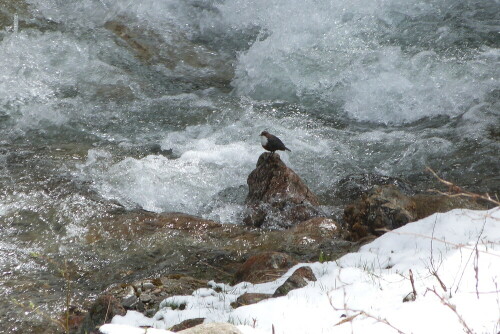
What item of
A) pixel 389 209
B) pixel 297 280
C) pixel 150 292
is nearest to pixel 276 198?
pixel 389 209

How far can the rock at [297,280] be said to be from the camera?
3.51 m

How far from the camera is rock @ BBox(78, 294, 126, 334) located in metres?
3.71

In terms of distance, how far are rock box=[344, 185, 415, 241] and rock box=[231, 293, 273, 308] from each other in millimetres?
1727

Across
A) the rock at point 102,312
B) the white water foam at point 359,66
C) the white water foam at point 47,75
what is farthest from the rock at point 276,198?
the white water foam at point 47,75

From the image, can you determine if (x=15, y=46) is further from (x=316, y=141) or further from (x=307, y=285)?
(x=307, y=285)

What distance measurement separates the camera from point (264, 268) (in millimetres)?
4199

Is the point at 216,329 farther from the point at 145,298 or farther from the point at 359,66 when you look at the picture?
the point at 359,66

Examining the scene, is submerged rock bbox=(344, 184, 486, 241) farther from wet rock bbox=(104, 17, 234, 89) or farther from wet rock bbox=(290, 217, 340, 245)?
wet rock bbox=(104, 17, 234, 89)

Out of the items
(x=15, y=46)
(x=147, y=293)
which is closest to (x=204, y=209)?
(x=147, y=293)

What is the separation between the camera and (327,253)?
15.2 ft

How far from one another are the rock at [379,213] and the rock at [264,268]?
1.10 meters

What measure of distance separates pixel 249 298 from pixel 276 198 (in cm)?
231

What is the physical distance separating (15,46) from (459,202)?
6.65m

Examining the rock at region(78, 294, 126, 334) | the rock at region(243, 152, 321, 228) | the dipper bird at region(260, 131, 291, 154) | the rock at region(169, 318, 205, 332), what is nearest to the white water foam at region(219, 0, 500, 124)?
the rock at region(243, 152, 321, 228)
